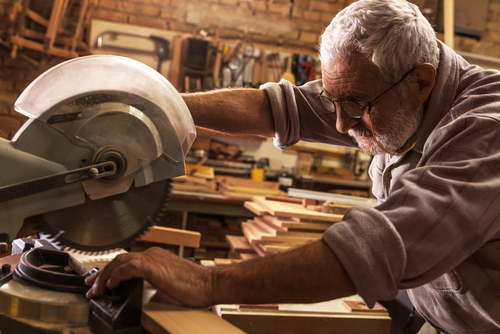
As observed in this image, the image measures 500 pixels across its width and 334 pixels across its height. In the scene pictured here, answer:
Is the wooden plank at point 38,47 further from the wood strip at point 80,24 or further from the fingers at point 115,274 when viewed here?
the fingers at point 115,274

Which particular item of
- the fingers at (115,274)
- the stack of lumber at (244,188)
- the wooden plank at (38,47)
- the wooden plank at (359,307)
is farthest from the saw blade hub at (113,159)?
the wooden plank at (38,47)

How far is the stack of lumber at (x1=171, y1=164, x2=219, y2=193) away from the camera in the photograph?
3963 millimetres

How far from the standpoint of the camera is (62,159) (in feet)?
2.89

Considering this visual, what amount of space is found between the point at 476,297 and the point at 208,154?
380 centimetres

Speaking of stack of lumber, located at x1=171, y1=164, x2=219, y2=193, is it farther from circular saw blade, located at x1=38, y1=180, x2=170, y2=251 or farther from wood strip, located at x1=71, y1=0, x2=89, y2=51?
circular saw blade, located at x1=38, y1=180, x2=170, y2=251

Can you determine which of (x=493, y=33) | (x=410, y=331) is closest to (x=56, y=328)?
(x=410, y=331)

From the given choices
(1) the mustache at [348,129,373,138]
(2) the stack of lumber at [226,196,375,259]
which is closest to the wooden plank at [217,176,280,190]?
(2) the stack of lumber at [226,196,375,259]

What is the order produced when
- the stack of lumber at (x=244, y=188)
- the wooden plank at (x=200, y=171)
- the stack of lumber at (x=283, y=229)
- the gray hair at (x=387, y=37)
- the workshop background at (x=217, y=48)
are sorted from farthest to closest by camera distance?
1. the workshop background at (x=217, y=48)
2. the wooden plank at (x=200, y=171)
3. the stack of lumber at (x=244, y=188)
4. the stack of lumber at (x=283, y=229)
5. the gray hair at (x=387, y=37)

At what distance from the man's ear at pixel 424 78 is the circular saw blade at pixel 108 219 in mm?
773

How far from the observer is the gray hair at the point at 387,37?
1133 millimetres

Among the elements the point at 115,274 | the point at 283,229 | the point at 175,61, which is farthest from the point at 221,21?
the point at 115,274

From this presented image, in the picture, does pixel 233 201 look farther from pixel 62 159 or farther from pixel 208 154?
pixel 62 159

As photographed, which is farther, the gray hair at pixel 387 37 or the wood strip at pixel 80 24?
the wood strip at pixel 80 24

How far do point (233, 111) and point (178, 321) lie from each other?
790 mm
